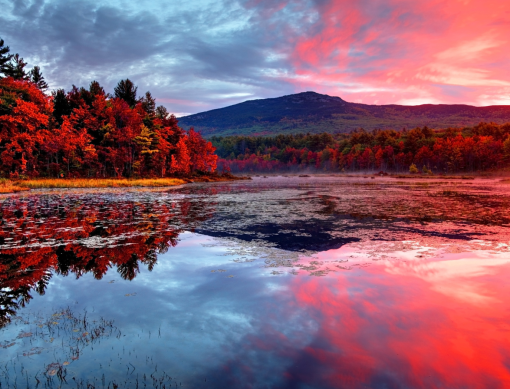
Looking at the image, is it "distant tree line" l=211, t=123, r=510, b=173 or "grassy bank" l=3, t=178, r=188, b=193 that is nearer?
"grassy bank" l=3, t=178, r=188, b=193

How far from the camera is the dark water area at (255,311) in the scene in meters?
4.50

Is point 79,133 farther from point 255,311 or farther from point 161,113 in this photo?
point 255,311

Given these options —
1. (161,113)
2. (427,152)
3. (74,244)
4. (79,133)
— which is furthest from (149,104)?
(427,152)

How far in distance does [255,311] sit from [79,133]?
194 ft

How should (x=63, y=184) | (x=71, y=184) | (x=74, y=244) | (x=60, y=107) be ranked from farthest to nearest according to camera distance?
(x=60, y=107) < (x=71, y=184) < (x=63, y=184) < (x=74, y=244)

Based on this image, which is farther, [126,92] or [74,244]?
[126,92]

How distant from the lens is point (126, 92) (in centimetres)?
8119

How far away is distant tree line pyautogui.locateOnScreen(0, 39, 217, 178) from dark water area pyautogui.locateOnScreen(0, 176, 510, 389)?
144 feet

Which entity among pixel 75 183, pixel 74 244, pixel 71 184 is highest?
pixel 75 183

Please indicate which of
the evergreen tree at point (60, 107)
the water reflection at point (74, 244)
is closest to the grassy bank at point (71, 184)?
the evergreen tree at point (60, 107)

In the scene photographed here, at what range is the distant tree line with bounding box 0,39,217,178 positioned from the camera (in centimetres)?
4884

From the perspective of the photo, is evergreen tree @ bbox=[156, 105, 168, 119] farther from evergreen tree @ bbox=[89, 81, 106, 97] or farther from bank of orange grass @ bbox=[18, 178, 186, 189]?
bank of orange grass @ bbox=[18, 178, 186, 189]

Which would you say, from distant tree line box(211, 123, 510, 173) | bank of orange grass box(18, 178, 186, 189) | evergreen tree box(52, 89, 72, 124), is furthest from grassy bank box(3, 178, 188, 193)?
distant tree line box(211, 123, 510, 173)

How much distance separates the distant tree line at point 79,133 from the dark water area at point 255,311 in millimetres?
43877
